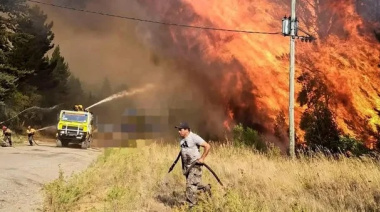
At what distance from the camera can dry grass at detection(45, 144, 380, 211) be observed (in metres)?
7.50

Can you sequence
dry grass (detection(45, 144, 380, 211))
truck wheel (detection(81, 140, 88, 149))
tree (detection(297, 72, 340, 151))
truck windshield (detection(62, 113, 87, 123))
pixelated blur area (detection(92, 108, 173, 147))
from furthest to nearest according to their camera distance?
truck windshield (detection(62, 113, 87, 123)) < truck wheel (detection(81, 140, 88, 149)) < pixelated blur area (detection(92, 108, 173, 147)) < tree (detection(297, 72, 340, 151)) < dry grass (detection(45, 144, 380, 211))

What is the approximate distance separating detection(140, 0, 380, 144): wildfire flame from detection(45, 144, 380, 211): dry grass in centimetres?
746

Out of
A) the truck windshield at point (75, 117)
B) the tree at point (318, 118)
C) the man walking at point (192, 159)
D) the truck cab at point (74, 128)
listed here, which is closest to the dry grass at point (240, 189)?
the man walking at point (192, 159)

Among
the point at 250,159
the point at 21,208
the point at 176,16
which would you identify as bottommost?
the point at 21,208

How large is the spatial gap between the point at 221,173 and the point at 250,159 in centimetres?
244

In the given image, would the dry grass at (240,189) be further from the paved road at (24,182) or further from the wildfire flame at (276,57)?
the wildfire flame at (276,57)

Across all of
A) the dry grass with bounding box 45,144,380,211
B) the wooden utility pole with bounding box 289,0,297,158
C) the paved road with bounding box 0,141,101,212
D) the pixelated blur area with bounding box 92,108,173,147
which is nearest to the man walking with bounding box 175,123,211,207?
the dry grass with bounding box 45,144,380,211

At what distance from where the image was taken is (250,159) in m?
13.7

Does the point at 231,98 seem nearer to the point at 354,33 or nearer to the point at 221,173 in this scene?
the point at 354,33

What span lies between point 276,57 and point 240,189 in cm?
1279

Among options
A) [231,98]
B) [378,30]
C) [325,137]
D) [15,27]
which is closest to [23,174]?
[325,137]

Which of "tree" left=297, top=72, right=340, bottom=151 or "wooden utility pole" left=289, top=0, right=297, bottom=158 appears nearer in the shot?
"wooden utility pole" left=289, top=0, right=297, bottom=158

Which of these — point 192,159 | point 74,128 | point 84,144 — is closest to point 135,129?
point 84,144

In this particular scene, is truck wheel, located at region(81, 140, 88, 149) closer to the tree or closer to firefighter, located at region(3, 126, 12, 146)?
firefighter, located at region(3, 126, 12, 146)
